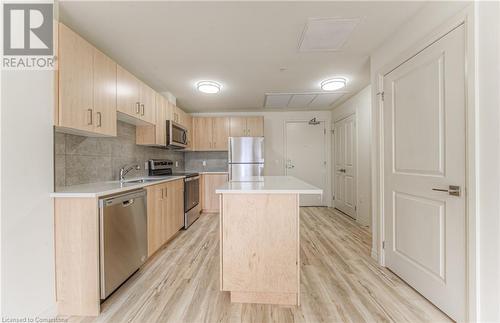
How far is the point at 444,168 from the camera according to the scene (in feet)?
5.21

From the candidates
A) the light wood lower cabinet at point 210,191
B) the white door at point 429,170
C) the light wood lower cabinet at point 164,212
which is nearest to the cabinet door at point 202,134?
the light wood lower cabinet at point 210,191

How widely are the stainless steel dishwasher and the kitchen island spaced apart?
0.89m

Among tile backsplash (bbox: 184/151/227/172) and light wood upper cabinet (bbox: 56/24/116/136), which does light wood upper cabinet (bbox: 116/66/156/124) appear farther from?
tile backsplash (bbox: 184/151/227/172)

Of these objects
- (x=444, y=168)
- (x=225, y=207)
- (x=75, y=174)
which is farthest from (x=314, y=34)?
(x=75, y=174)

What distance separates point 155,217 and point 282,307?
1.71 meters

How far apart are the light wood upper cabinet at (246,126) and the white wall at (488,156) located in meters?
3.82

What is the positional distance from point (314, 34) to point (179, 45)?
4.42 ft

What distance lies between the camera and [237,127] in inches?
196

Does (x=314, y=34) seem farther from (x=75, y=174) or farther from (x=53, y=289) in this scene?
(x=53, y=289)

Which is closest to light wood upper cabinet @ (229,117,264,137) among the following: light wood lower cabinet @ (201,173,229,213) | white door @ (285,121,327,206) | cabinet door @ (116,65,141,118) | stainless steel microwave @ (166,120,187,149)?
white door @ (285,121,327,206)

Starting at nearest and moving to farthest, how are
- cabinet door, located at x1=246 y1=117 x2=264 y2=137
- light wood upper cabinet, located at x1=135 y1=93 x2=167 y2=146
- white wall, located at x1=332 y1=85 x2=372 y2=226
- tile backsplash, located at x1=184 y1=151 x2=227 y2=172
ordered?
light wood upper cabinet, located at x1=135 y1=93 x2=167 y2=146 < white wall, located at x1=332 y1=85 x2=372 y2=226 < cabinet door, located at x1=246 y1=117 x2=264 y2=137 < tile backsplash, located at x1=184 y1=151 x2=227 y2=172

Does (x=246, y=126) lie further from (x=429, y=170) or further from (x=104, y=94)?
(x=429, y=170)

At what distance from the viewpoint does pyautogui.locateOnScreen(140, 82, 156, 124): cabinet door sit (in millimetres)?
2775

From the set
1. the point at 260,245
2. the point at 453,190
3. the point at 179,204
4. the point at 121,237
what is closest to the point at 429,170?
the point at 453,190
